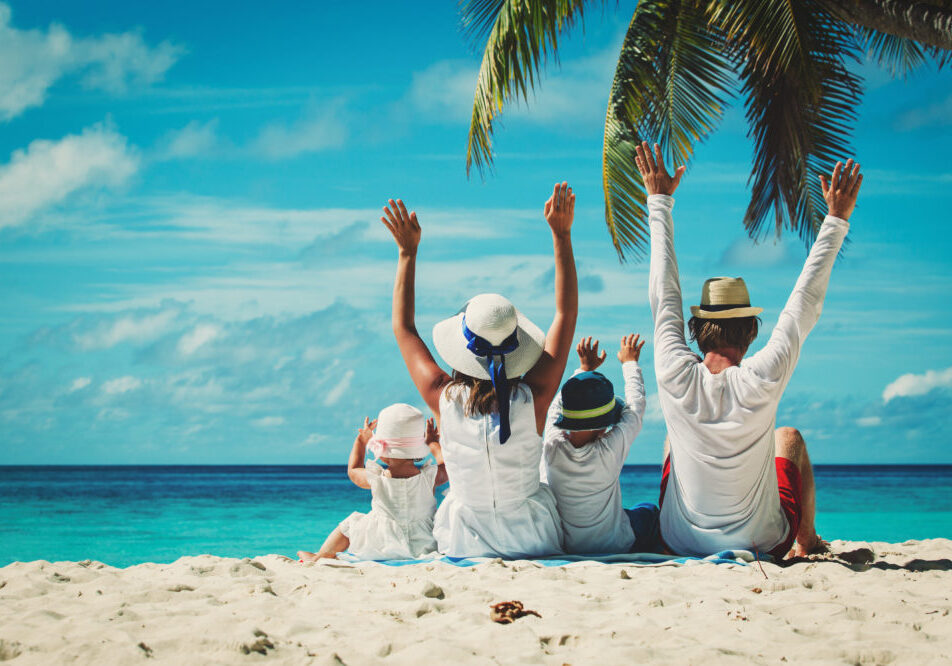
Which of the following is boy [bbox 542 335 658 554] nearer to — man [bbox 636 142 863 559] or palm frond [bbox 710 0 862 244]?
man [bbox 636 142 863 559]

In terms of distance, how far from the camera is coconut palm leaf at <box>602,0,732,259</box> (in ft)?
25.6

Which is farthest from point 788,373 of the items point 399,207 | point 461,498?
point 399,207

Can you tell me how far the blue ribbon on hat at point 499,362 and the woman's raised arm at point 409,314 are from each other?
1.07 feet

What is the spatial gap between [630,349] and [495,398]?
A: 3.36ft

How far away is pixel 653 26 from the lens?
8031 millimetres

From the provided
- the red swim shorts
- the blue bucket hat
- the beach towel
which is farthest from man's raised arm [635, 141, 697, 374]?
the beach towel

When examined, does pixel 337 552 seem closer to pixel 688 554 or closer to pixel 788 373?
pixel 688 554

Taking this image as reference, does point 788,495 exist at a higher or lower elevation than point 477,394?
lower

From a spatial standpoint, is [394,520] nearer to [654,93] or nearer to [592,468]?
[592,468]

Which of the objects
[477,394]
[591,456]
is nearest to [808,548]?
[591,456]

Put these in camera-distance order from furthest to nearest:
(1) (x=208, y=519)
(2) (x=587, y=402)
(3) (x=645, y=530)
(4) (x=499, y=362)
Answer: (1) (x=208, y=519)
(3) (x=645, y=530)
(2) (x=587, y=402)
(4) (x=499, y=362)

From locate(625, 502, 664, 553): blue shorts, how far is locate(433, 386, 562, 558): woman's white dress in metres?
0.52

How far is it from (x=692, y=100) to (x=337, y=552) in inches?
225

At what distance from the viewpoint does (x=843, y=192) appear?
12.6 ft
